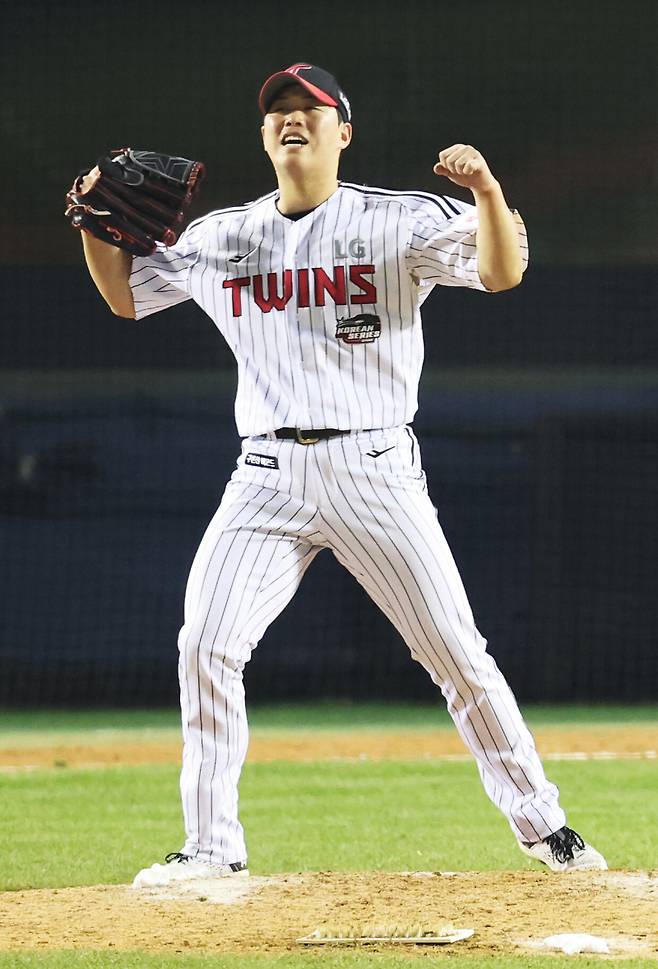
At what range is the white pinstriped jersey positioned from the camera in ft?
11.9

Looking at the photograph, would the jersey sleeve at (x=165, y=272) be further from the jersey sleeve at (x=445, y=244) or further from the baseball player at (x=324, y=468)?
the jersey sleeve at (x=445, y=244)

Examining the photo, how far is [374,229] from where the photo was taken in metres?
3.67

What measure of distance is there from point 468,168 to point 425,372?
8.79m

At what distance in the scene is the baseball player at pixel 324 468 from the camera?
143 inches

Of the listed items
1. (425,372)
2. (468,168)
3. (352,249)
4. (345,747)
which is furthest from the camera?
(425,372)

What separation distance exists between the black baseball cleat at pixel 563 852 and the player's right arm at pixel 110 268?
1.69 meters

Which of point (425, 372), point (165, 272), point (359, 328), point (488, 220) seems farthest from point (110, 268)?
point (425, 372)

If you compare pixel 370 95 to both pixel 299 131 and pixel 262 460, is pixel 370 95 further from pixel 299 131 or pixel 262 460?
pixel 262 460

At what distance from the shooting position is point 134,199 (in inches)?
150

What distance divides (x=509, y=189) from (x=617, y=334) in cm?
146

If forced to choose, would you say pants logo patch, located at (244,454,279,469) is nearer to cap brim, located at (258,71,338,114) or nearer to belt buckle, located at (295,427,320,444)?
belt buckle, located at (295,427,320,444)

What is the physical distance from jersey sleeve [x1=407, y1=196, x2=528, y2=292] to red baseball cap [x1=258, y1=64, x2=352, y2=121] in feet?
1.13

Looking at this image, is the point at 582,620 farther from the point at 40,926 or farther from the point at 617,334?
the point at 40,926

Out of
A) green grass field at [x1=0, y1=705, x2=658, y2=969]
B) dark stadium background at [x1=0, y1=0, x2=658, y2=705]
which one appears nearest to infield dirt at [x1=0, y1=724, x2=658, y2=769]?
green grass field at [x1=0, y1=705, x2=658, y2=969]
